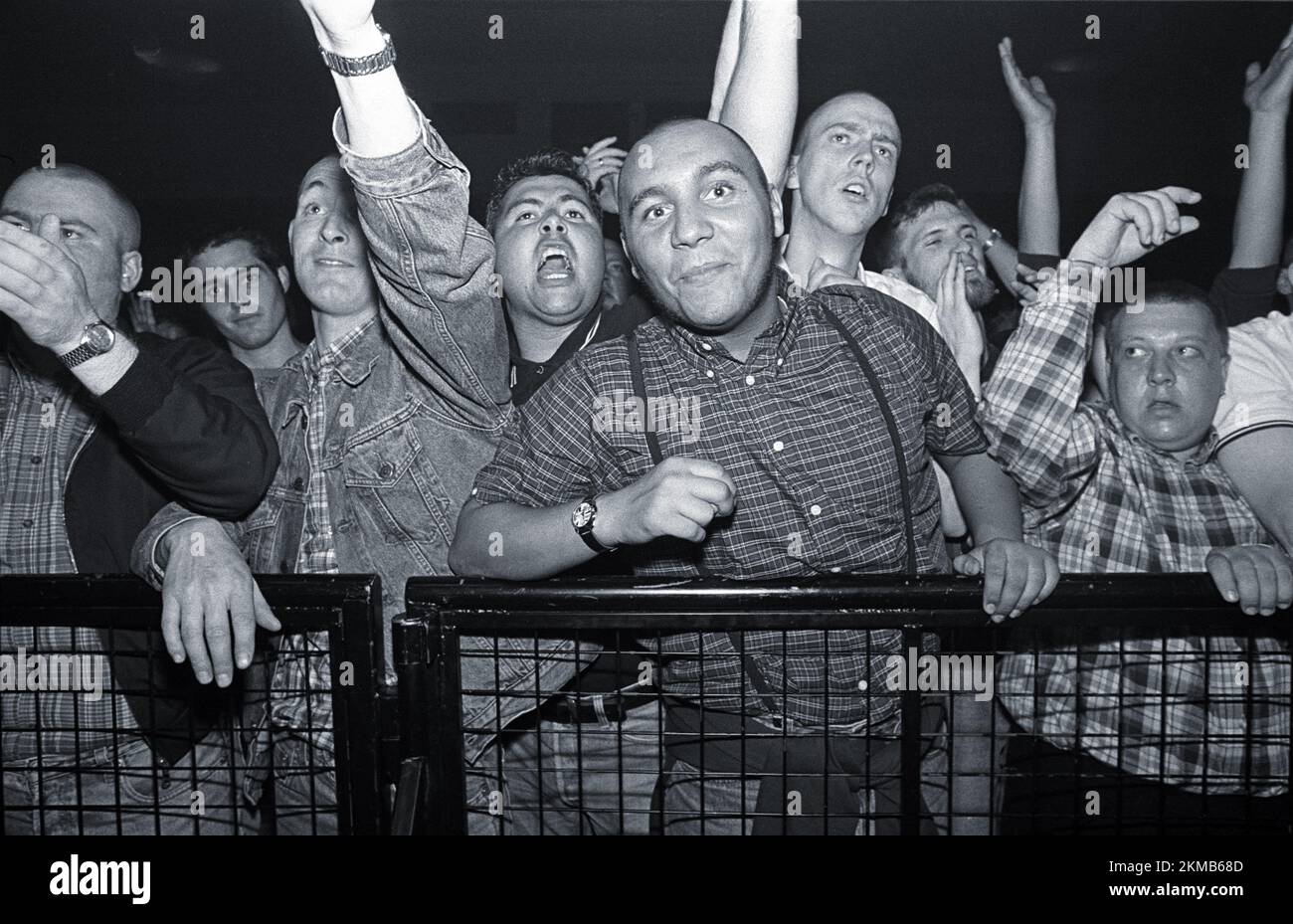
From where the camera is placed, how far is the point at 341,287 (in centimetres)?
179

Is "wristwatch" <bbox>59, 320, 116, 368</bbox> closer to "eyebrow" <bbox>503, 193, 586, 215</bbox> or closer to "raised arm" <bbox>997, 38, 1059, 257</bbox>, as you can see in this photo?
"eyebrow" <bbox>503, 193, 586, 215</bbox>

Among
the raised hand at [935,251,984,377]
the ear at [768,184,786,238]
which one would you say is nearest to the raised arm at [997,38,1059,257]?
the raised hand at [935,251,984,377]

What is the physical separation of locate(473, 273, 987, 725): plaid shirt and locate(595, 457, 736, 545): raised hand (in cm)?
24

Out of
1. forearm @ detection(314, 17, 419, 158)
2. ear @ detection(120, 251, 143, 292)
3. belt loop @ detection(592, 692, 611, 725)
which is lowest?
belt loop @ detection(592, 692, 611, 725)

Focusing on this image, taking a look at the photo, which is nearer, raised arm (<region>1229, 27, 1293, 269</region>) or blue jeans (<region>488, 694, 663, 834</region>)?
blue jeans (<region>488, 694, 663, 834</region>)

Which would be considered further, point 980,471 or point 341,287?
A: point 341,287

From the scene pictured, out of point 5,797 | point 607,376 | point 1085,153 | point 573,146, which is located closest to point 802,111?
point 573,146

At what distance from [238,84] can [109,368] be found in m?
3.90

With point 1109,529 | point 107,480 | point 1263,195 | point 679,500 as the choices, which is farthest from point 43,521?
point 1263,195

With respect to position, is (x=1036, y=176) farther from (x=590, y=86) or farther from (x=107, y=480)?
(x=590, y=86)

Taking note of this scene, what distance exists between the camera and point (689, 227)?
146 centimetres

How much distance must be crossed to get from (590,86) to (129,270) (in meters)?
2.90

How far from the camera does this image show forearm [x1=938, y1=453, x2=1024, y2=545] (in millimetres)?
1567

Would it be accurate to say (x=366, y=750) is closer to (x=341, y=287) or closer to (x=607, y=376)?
(x=607, y=376)
